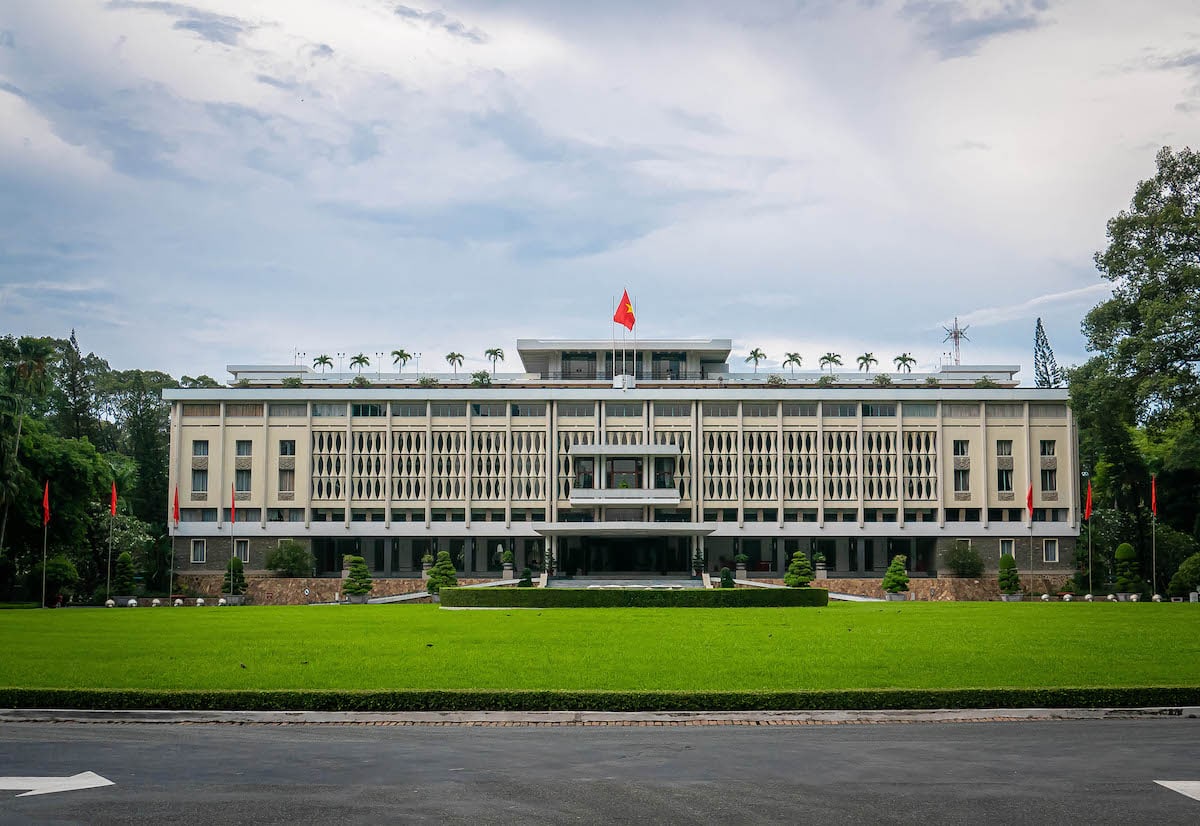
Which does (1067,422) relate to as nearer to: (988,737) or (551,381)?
(551,381)

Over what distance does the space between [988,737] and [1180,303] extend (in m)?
32.1

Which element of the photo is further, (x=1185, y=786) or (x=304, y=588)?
A: (x=304, y=588)

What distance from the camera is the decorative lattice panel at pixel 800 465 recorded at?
77.0m

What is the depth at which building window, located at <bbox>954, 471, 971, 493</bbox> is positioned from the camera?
251 feet

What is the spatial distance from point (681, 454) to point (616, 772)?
6638cm

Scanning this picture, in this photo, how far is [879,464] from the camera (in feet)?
253

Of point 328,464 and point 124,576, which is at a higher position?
point 328,464

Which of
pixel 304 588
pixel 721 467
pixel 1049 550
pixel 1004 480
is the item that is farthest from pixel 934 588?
pixel 304 588

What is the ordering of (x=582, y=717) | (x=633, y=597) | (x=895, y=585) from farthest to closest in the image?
(x=895, y=585), (x=633, y=597), (x=582, y=717)

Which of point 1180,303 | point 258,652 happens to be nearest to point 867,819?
point 258,652

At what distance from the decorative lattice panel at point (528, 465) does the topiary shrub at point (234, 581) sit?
1901 centimetres

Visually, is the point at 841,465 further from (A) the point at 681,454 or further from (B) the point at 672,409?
(B) the point at 672,409

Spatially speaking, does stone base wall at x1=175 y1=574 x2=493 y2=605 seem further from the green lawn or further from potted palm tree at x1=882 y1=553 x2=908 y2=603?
the green lawn

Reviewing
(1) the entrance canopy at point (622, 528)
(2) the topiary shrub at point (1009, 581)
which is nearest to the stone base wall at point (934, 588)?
(2) the topiary shrub at point (1009, 581)
